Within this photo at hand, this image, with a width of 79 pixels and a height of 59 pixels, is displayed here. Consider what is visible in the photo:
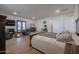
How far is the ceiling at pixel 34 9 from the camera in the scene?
1472 mm

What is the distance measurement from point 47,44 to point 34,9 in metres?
0.70

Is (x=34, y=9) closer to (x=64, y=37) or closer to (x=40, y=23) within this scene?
(x=40, y=23)

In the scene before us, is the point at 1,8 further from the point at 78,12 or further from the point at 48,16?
the point at 78,12

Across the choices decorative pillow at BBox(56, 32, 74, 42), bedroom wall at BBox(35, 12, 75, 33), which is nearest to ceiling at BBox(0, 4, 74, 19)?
bedroom wall at BBox(35, 12, 75, 33)

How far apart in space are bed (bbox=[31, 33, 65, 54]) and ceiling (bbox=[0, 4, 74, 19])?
42cm

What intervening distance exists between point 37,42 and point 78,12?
947 mm

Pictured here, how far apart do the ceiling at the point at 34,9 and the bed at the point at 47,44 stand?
0.42 metres

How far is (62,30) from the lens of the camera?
152 centimetres

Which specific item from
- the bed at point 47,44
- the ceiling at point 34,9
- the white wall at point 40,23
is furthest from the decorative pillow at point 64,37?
the ceiling at point 34,9

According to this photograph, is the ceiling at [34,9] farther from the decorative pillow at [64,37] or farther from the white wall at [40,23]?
the decorative pillow at [64,37]

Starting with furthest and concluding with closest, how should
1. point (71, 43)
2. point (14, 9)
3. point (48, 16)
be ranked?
1. point (48, 16)
2. point (14, 9)
3. point (71, 43)

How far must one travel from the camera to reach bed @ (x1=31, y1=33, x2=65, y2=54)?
57.4 inches
